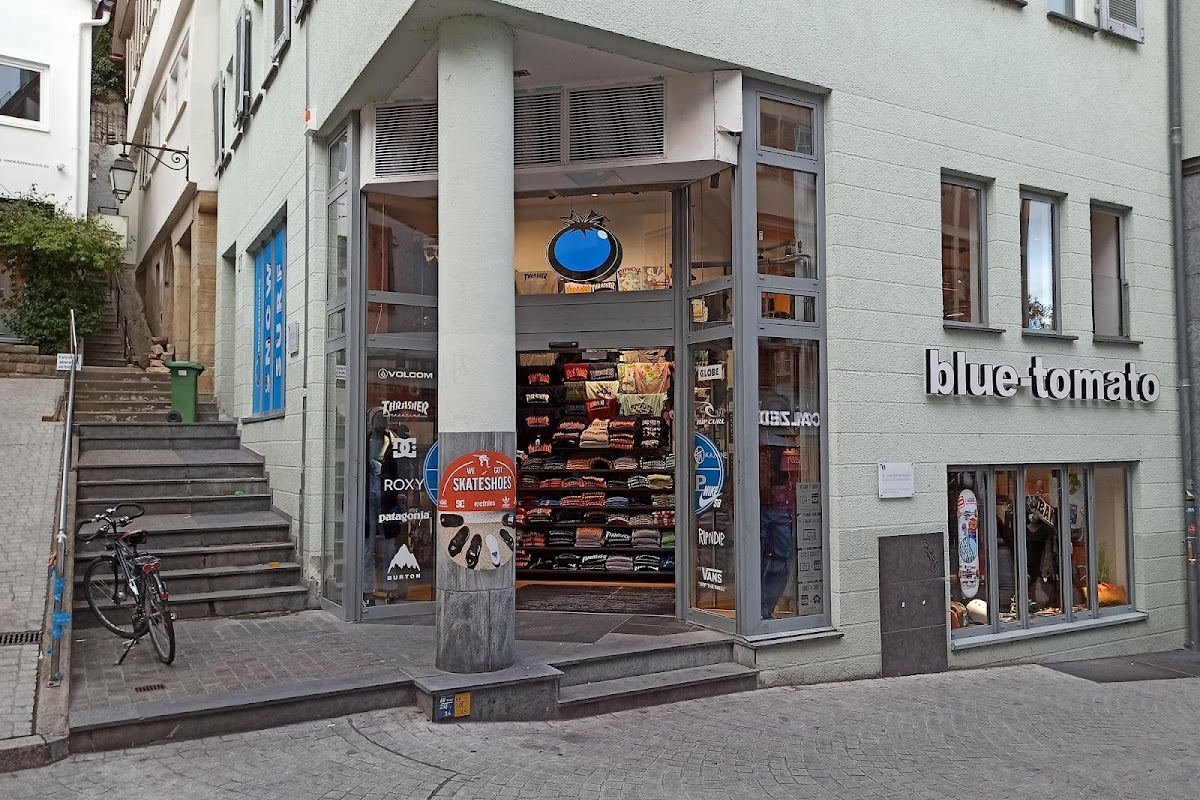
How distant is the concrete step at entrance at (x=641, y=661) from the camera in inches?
277

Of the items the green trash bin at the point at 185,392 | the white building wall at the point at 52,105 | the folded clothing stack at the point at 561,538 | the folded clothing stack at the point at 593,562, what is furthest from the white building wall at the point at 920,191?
the white building wall at the point at 52,105

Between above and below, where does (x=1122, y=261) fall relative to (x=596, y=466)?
above

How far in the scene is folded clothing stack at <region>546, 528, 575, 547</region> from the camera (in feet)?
35.6

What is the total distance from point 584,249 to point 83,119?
16962 millimetres

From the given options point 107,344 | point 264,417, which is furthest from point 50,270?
point 264,417

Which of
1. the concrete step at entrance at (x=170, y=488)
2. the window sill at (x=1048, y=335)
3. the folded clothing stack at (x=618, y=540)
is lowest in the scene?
the folded clothing stack at (x=618, y=540)

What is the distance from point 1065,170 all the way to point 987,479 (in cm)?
326

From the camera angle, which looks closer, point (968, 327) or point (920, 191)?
point (920, 191)

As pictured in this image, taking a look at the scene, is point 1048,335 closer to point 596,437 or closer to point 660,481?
point 660,481

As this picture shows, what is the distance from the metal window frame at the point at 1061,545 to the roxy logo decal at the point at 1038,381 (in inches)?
27.6

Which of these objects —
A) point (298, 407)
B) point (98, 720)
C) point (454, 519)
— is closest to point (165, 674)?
point (98, 720)

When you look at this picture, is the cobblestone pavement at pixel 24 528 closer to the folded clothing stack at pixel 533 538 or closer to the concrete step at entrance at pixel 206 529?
the concrete step at entrance at pixel 206 529

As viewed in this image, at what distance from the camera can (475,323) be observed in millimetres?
6711

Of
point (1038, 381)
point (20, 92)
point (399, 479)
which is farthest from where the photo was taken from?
point (20, 92)
